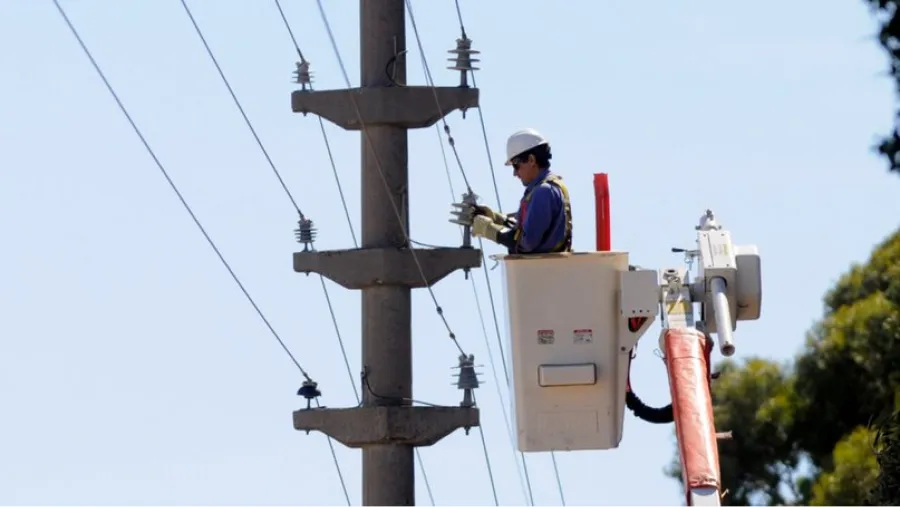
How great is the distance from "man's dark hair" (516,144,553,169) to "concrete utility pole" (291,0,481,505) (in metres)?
5.04

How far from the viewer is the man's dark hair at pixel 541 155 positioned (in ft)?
52.0

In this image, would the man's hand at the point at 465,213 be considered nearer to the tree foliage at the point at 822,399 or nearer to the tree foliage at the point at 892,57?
the tree foliage at the point at 892,57

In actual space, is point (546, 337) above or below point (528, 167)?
below

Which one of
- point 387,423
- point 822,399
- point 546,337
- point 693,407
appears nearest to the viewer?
point 693,407

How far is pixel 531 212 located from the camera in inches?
604

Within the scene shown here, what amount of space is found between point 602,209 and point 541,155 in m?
0.54

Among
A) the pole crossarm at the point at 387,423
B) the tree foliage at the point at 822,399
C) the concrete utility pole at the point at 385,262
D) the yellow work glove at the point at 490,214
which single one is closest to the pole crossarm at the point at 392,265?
the concrete utility pole at the point at 385,262

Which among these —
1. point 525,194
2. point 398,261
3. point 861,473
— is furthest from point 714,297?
point 861,473

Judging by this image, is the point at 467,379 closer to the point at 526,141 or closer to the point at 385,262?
the point at 385,262

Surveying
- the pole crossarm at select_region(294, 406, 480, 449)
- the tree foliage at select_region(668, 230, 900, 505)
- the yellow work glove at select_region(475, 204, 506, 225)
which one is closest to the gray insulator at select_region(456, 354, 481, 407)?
the pole crossarm at select_region(294, 406, 480, 449)

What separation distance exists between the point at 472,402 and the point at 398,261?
1.29 meters

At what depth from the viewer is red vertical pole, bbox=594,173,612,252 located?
51.0ft

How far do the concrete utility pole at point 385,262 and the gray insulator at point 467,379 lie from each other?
0.09 metres

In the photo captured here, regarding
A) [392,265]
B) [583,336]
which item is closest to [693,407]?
[583,336]
